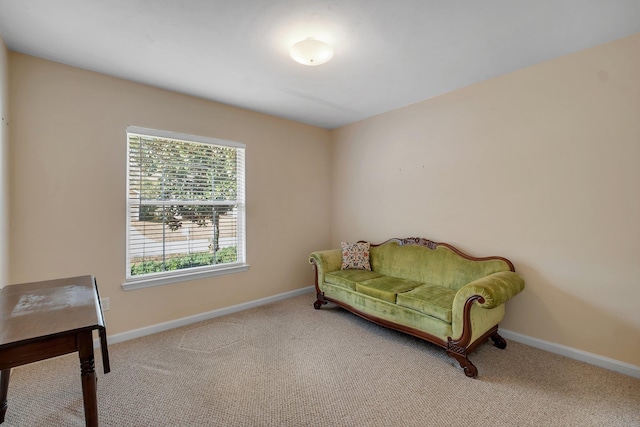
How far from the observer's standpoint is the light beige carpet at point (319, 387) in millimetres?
1711

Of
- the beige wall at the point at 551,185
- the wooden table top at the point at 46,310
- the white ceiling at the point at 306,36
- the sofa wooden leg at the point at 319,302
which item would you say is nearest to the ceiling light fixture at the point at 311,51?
the white ceiling at the point at 306,36

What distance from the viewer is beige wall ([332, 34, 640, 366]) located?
216cm

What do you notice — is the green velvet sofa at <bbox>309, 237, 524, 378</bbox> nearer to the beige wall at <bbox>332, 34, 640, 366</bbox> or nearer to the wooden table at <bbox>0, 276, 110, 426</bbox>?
the beige wall at <bbox>332, 34, 640, 366</bbox>

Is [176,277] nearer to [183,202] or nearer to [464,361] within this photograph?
[183,202]

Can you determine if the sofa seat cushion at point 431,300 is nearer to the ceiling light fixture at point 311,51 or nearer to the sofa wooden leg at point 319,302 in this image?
the sofa wooden leg at point 319,302

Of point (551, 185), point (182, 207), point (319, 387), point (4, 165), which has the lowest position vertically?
point (319, 387)

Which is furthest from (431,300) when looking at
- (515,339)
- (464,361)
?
(515,339)

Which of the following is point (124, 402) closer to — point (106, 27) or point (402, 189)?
point (106, 27)

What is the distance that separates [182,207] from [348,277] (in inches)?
81.1

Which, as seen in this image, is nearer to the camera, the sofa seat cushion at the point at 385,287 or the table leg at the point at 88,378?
the table leg at the point at 88,378

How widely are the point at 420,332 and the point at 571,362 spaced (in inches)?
47.6

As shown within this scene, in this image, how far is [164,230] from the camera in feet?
9.84

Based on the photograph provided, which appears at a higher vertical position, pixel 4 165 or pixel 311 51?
pixel 311 51

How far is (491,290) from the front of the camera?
2105 mm
